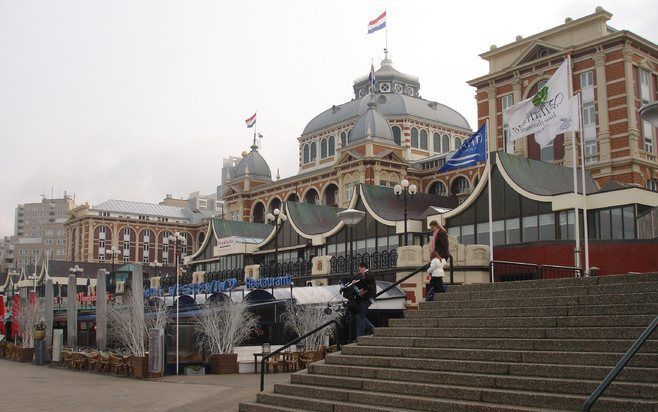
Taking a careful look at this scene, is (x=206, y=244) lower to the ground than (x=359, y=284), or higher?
higher

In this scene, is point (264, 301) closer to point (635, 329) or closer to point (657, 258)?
point (657, 258)

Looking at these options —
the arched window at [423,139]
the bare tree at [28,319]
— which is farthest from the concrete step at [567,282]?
the arched window at [423,139]

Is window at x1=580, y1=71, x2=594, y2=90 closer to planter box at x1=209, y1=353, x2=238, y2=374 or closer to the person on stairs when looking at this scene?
planter box at x1=209, y1=353, x2=238, y2=374

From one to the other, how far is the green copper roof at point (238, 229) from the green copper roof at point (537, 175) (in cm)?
2623

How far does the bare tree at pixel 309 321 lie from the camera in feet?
95.2

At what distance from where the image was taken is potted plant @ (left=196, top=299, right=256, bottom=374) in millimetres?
26625

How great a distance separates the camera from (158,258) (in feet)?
378

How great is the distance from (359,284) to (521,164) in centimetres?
2126

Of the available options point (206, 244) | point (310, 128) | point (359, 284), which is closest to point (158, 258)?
point (310, 128)

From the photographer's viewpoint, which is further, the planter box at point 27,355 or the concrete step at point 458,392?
the planter box at point 27,355

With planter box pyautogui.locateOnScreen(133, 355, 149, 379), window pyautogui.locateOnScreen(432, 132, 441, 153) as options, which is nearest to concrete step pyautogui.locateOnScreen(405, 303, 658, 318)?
planter box pyautogui.locateOnScreen(133, 355, 149, 379)

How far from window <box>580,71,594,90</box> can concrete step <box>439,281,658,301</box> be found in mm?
40444

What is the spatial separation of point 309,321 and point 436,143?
181ft

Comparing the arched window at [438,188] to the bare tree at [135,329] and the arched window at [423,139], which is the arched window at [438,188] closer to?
the arched window at [423,139]
